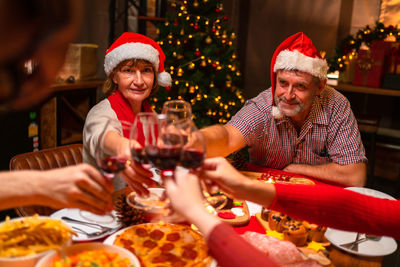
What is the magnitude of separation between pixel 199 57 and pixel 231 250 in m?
3.20

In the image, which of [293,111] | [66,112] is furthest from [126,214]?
[66,112]

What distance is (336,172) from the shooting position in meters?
2.16

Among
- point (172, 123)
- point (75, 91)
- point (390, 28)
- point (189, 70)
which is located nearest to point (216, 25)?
point (189, 70)

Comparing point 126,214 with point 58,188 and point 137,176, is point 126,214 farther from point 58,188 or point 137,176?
point 58,188

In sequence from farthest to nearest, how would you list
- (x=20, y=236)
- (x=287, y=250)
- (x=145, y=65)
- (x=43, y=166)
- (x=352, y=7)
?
(x=352, y=7), (x=145, y=65), (x=43, y=166), (x=287, y=250), (x=20, y=236)

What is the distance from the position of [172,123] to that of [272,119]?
138 cm

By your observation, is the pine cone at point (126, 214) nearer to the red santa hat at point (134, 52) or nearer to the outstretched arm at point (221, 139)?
the outstretched arm at point (221, 139)

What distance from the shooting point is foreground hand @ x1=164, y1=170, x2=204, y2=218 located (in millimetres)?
936

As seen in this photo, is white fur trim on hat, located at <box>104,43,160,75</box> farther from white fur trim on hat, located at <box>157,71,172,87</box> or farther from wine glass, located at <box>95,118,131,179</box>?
wine glass, located at <box>95,118,131,179</box>

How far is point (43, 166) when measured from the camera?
6.02ft

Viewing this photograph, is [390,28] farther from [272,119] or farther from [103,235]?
[103,235]

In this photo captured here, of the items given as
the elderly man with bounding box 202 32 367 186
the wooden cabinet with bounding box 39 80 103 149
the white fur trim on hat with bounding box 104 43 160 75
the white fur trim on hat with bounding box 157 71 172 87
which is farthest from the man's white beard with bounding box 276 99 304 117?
the wooden cabinet with bounding box 39 80 103 149

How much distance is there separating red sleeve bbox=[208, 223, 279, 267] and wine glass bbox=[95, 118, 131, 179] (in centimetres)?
38

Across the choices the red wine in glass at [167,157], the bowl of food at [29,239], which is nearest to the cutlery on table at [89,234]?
the bowl of food at [29,239]
